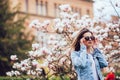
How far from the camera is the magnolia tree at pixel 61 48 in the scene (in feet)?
41.1

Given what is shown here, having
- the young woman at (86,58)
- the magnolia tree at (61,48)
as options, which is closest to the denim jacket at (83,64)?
the young woman at (86,58)

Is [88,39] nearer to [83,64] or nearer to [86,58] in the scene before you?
[86,58]

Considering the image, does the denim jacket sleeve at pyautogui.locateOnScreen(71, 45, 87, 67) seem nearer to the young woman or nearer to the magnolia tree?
the young woman

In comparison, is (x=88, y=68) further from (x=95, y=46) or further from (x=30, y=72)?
(x=30, y=72)

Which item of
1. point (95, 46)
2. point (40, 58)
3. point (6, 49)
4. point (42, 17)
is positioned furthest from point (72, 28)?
point (42, 17)

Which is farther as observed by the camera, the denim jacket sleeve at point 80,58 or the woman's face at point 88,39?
the woman's face at point 88,39

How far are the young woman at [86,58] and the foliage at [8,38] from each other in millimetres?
30687

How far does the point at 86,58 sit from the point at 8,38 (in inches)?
1296

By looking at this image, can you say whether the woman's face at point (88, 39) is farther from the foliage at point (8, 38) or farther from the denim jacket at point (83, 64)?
the foliage at point (8, 38)

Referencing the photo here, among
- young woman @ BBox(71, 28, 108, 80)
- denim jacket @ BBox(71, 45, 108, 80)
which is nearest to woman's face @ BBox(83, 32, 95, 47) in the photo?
young woman @ BBox(71, 28, 108, 80)

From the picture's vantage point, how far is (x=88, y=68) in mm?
6246

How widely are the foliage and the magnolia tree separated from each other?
22.8m

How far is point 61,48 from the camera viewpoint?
13.6 metres

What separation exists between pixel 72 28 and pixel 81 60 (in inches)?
309
